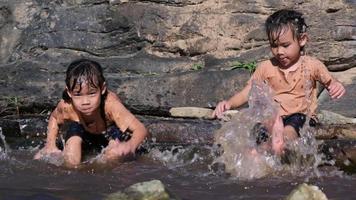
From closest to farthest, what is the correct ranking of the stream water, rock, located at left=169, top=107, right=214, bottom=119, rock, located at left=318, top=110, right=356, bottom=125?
the stream water → rock, located at left=318, top=110, right=356, bottom=125 → rock, located at left=169, top=107, right=214, bottom=119

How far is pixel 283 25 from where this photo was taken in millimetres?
5594

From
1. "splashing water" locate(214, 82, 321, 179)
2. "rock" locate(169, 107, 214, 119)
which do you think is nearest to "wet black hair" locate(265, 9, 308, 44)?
"splashing water" locate(214, 82, 321, 179)

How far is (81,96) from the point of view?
5480mm

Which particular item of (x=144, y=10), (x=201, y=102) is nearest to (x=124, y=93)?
(x=201, y=102)

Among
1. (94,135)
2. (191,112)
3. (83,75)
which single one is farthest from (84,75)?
(191,112)

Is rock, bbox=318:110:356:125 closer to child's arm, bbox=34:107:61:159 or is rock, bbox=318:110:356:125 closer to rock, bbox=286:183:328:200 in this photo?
child's arm, bbox=34:107:61:159

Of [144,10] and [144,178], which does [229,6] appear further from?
[144,178]

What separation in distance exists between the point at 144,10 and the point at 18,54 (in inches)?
59.8

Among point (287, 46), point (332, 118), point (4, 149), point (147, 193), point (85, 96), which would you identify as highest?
point (287, 46)

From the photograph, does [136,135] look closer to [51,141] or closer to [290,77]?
[51,141]

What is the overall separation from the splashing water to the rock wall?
1.71 meters

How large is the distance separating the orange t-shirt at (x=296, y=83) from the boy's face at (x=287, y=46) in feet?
0.37

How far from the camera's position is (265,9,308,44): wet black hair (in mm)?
5582

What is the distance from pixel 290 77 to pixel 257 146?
783 millimetres
